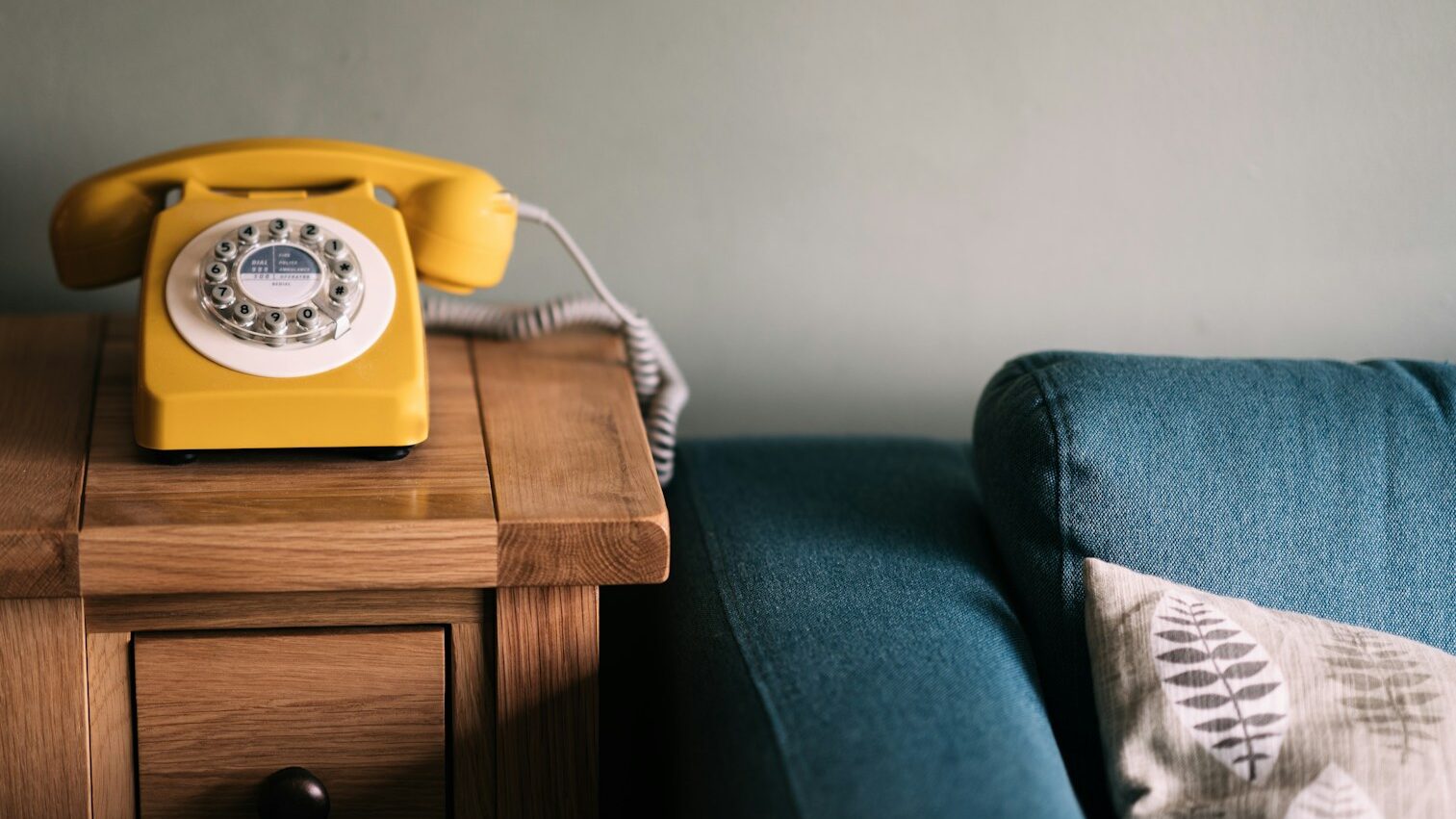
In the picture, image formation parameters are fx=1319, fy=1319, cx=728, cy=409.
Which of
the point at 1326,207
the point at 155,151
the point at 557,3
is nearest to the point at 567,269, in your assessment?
the point at 557,3

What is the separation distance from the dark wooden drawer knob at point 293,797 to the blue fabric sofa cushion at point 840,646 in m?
0.25

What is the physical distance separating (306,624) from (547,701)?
0.17 m

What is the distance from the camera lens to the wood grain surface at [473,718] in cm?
90

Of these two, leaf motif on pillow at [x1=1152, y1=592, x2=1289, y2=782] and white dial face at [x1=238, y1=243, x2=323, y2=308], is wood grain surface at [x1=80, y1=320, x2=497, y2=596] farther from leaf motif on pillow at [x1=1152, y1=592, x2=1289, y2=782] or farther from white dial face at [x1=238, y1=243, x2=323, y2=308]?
leaf motif on pillow at [x1=1152, y1=592, x2=1289, y2=782]

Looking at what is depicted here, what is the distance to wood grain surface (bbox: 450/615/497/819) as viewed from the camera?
901 mm

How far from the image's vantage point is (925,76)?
1.27 meters

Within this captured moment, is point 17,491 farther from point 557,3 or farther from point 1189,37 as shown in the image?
point 1189,37

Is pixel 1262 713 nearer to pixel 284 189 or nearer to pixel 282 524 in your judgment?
pixel 282 524

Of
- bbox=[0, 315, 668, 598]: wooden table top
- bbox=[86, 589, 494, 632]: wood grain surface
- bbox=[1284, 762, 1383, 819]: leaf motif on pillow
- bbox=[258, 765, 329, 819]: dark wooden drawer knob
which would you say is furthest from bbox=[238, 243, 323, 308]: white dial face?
bbox=[1284, 762, 1383, 819]: leaf motif on pillow

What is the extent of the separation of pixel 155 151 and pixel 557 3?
39cm

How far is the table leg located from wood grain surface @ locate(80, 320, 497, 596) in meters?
0.05

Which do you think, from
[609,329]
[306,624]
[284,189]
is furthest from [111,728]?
[609,329]

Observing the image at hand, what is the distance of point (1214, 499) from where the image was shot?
997mm

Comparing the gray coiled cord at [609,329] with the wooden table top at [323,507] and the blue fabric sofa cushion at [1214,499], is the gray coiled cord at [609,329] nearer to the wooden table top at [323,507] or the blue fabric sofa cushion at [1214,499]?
the wooden table top at [323,507]
